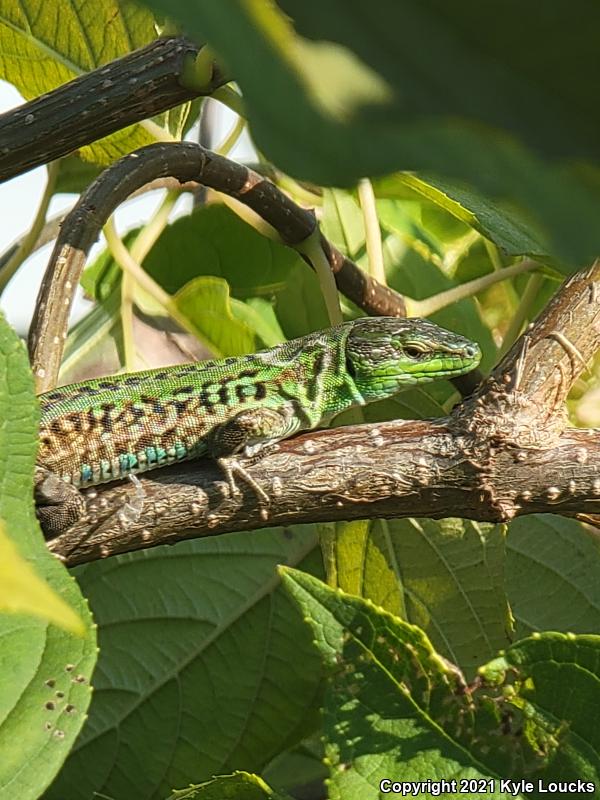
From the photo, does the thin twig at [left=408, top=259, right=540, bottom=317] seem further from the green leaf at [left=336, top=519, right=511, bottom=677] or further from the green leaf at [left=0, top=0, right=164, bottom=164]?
the green leaf at [left=0, top=0, right=164, bottom=164]

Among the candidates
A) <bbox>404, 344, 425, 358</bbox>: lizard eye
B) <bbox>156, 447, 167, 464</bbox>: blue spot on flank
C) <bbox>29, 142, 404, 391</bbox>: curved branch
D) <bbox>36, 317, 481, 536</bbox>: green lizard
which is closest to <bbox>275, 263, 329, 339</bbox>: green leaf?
<bbox>36, 317, 481, 536</bbox>: green lizard

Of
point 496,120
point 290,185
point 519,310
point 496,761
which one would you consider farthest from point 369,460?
point 496,120

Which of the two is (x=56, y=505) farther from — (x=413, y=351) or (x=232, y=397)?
(x=413, y=351)

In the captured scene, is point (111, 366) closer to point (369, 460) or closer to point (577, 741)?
point (369, 460)

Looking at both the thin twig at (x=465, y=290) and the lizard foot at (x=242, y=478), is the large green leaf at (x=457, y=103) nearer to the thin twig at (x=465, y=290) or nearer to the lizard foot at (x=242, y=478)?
the lizard foot at (x=242, y=478)

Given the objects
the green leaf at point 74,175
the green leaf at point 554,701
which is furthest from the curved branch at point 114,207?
the green leaf at point 554,701
